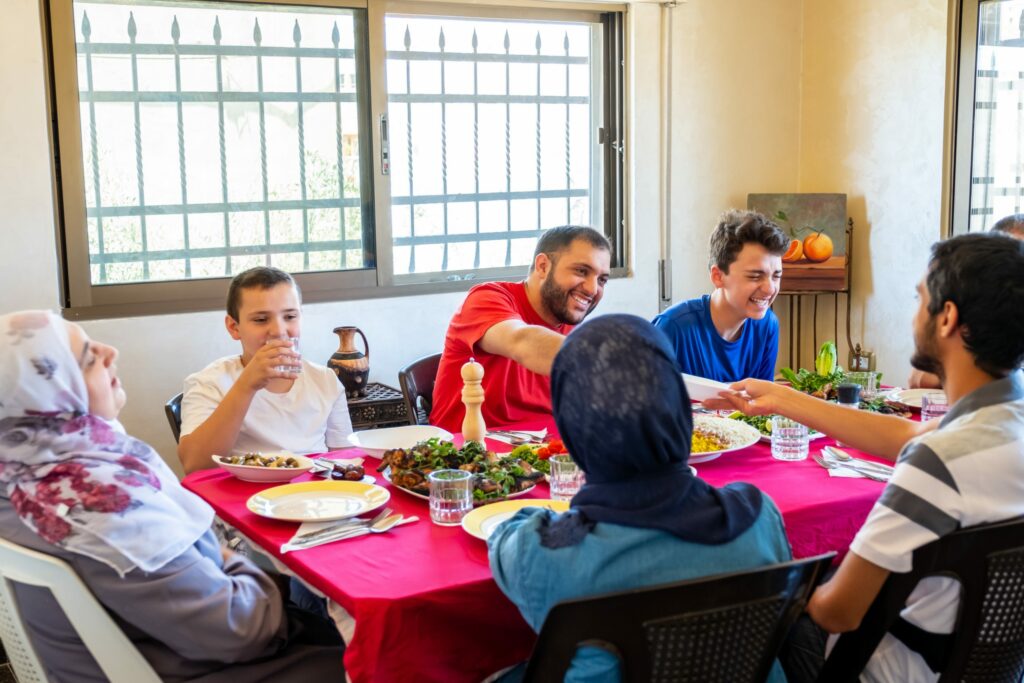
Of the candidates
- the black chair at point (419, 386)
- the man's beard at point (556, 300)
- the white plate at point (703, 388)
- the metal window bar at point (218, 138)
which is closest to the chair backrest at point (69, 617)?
the white plate at point (703, 388)

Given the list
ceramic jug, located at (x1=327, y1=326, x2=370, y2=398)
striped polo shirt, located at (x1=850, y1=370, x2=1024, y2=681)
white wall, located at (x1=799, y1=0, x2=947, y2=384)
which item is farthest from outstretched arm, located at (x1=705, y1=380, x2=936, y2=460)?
white wall, located at (x1=799, y1=0, x2=947, y2=384)

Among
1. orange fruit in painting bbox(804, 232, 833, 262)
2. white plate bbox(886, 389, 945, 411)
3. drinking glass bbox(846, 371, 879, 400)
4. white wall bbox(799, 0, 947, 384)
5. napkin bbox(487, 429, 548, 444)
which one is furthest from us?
orange fruit in painting bbox(804, 232, 833, 262)

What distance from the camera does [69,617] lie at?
1.63m

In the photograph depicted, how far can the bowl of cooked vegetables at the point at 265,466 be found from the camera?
2273mm

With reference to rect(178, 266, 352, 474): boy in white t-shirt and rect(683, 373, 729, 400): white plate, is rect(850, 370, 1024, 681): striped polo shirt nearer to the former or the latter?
rect(683, 373, 729, 400): white plate

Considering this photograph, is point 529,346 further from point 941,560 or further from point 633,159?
point 633,159

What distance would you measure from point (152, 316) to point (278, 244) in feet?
1.97

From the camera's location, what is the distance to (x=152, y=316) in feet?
12.8

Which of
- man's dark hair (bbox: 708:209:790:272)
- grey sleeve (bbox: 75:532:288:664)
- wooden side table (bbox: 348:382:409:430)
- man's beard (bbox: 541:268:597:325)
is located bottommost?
wooden side table (bbox: 348:382:409:430)

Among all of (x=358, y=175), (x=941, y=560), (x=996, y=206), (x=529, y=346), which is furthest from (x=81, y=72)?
(x=996, y=206)

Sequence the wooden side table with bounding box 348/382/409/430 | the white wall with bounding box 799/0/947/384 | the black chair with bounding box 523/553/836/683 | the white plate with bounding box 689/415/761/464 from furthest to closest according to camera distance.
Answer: the white wall with bounding box 799/0/947/384 → the wooden side table with bounding box 348/382/409/430 → the white plate with bounding box 689/415/761/464 → the black chair with bounding box 523/553/836/683

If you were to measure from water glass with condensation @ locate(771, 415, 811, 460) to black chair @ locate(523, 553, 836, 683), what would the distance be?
3.14 ft

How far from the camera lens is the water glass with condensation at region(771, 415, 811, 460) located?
2414mm

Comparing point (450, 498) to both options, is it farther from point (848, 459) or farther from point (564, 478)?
point (848, 459)
